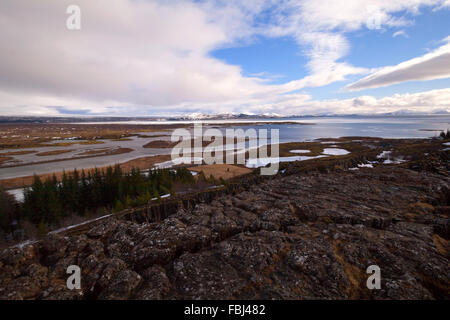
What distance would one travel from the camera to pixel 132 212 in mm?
17797

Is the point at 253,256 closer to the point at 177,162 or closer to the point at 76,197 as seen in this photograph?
the point at 76,197

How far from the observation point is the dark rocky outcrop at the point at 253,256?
738cm

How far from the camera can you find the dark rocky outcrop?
24.2 feet

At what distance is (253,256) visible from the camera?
8945 millimetres

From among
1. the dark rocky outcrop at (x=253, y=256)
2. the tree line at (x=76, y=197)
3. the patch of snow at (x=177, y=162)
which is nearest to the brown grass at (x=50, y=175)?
the patch of snow at (x=177, y=162)

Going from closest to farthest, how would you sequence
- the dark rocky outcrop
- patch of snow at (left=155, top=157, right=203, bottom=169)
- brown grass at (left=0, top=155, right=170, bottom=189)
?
the dark rocky outcrop < brown grass at (left=0, top=155, right=170, bottom=189) < patch of snow at (left=155, top=157, right=203, bottom=169)

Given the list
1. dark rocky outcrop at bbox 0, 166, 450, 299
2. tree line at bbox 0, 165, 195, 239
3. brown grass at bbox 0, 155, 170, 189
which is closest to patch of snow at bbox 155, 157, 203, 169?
brown grass at bbox 0, 155, 170, 189

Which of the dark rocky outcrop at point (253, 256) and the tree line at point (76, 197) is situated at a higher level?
the dark rocky outcrop at point (253, 256)

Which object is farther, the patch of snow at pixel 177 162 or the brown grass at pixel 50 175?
the patch of snow at pixel 177 162

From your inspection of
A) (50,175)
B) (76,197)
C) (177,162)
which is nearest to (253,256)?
(76,197)

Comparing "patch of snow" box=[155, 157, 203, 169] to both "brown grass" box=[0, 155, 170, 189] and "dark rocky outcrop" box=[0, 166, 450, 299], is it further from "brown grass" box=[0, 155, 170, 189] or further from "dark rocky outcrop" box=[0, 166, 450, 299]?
"dark rocky outcrop" box=[0, 166, 450, 299]

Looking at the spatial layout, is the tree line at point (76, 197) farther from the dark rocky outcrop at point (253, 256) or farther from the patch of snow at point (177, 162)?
the patch of snow at point (177, 162)

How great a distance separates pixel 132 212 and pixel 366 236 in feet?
58.0
